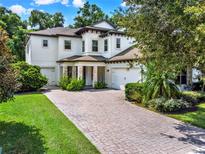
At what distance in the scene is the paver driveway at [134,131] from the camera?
7473 mm

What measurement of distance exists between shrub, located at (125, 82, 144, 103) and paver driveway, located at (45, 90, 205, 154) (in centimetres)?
194

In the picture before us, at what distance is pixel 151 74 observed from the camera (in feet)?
49.2

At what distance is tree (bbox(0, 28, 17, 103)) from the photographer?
8316 millimetres

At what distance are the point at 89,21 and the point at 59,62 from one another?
24.4 m

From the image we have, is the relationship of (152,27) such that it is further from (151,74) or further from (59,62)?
(59,62)

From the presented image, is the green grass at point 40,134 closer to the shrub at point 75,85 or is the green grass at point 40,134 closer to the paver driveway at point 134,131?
the paver driveway at point 134,131

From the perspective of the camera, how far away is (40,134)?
27.8 feet

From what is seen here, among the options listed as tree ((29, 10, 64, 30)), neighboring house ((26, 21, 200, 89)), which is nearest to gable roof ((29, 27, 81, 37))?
neighboring house ((26, 21, 200, 89))

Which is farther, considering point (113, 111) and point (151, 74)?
point (151, 74)

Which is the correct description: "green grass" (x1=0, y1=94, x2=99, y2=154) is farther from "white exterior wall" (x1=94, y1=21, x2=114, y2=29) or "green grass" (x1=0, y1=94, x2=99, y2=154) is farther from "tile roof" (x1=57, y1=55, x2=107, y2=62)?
"white exterior wall" (x1=94, y1=21, x2=114, y2=29)

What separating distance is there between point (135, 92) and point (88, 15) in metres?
37.7

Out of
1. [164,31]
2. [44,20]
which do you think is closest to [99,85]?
[164,31]

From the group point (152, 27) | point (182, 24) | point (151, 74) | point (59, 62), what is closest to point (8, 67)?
point (152, 27)

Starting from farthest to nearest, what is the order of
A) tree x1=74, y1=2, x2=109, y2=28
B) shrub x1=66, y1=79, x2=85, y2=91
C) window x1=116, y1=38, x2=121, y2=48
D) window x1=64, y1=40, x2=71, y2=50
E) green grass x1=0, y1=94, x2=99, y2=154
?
tree x1=74, y1=2, x2=109, y2=28 < window x1=64, y1=40, x2=71, y2=50 < window x1=116, y1=38, x2=121, y2=48 < shrub x1=66, y1=79, x2=85, y2=91 < green grass x1=0, y1=94, x2=99, y2=154
